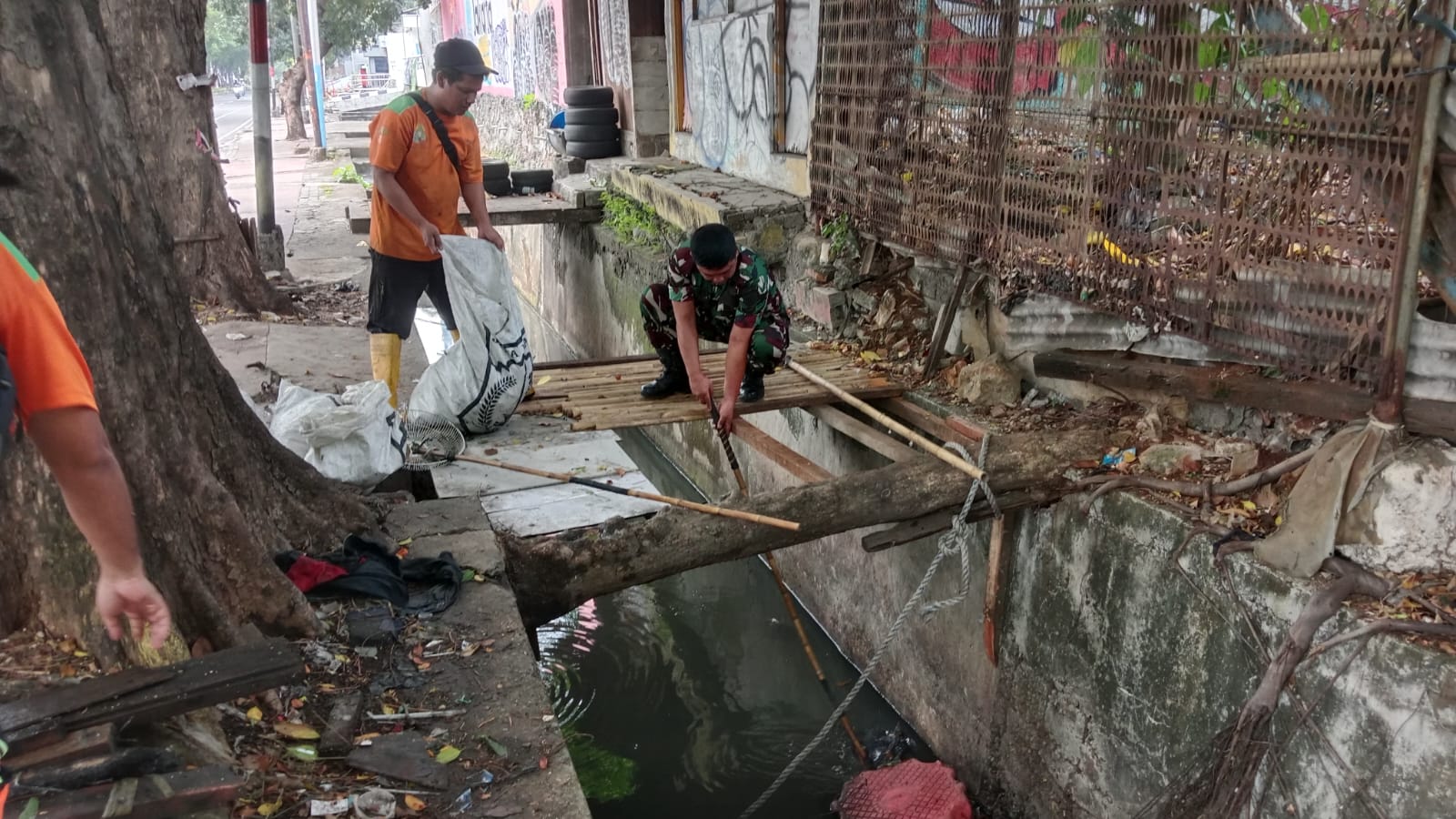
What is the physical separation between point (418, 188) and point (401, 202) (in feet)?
0.74

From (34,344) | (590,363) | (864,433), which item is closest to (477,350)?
(590,363)

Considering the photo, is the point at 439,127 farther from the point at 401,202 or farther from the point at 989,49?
the point at 989,49

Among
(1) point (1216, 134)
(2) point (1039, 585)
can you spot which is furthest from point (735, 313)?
(1) point (1216, 134)

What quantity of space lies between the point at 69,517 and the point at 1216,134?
3995mm

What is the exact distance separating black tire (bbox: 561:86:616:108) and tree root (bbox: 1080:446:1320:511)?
29.8 ft

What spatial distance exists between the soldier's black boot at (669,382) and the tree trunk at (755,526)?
1402 millimetres

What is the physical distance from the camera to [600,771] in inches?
207

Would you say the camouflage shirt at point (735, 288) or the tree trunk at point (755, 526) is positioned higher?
the camouflage shirt at point (735, 288)

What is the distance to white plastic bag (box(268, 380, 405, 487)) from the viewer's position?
4.53 meters

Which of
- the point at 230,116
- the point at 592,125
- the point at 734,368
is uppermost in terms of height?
the point at 230,116

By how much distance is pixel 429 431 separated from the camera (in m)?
5.23

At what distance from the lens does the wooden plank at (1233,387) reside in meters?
3.25

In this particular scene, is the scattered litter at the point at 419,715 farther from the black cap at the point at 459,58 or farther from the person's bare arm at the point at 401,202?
the black cap at the point at 459,58

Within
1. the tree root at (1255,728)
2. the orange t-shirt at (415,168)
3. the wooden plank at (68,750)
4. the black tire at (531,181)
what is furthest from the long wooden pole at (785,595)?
the black tire at (531,181)
